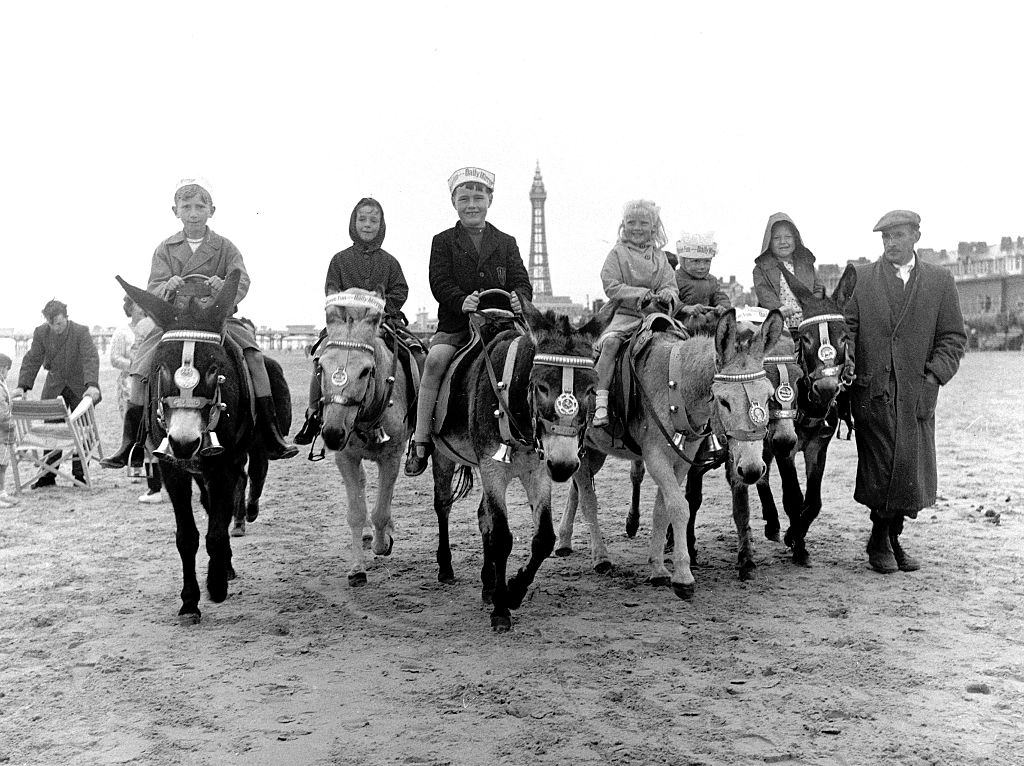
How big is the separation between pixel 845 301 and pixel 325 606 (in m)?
5.15

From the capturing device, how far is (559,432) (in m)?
5.11

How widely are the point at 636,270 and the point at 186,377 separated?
3882 millimetres

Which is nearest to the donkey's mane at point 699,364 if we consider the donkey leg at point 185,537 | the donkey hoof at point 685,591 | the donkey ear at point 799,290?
the donkey ear at point 799,290

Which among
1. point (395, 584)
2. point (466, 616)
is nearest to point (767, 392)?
point (466, 616)

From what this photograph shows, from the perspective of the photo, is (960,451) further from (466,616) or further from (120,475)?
(120,475)

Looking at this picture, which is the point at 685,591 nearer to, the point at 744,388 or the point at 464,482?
the point at 744,388

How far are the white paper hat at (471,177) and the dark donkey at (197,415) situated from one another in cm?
193

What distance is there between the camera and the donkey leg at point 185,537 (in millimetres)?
6078

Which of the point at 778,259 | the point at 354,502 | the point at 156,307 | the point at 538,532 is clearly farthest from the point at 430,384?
the point at 778,259

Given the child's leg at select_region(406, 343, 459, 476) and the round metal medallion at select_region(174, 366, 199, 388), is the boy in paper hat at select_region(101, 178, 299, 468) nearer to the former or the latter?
the round metal medallion at select_region(174, 366, 199, 388)

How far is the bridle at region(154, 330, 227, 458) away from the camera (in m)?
5.70

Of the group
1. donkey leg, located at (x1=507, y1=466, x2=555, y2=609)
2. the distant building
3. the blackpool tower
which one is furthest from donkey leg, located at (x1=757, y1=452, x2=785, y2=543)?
the blackpool tower

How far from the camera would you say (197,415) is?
572 centimetres

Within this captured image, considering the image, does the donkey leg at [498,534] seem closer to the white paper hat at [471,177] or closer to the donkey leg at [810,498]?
the white paper hat at [471,177]
